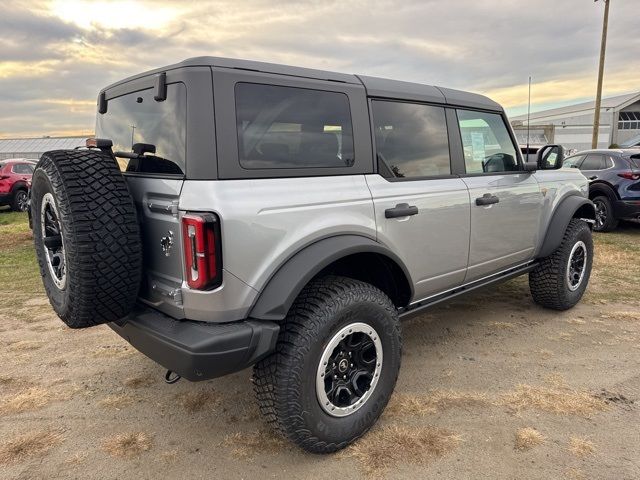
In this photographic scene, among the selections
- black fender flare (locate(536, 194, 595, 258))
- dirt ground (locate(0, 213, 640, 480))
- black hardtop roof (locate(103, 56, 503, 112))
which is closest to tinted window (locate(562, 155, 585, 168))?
black fender flare (locate(536, 194, 595, 258))

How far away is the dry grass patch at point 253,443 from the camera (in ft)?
8.44

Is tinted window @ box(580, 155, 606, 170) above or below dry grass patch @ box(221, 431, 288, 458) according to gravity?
above

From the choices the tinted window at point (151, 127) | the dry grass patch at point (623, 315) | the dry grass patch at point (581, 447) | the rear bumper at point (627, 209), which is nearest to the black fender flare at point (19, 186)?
the tinted window at point (151, 127)

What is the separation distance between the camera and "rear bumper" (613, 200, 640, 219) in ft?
27.9

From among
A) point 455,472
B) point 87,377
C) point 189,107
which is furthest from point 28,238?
point 455,472

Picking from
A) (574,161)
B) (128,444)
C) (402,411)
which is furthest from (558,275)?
(574,161)

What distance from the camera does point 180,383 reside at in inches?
132

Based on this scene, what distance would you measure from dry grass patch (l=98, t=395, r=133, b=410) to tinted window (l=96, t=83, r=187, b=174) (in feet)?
4.96

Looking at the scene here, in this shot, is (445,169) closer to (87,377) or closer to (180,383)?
(180,383)

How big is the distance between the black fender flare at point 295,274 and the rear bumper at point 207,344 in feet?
0.24

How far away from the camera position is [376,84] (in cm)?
297

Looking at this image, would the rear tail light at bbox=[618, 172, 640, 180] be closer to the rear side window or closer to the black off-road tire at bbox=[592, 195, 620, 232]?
the black off-road tire at bbox=[592, 195, 620, 232]

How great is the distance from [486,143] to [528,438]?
224 cm

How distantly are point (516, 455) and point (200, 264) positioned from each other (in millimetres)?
1906
